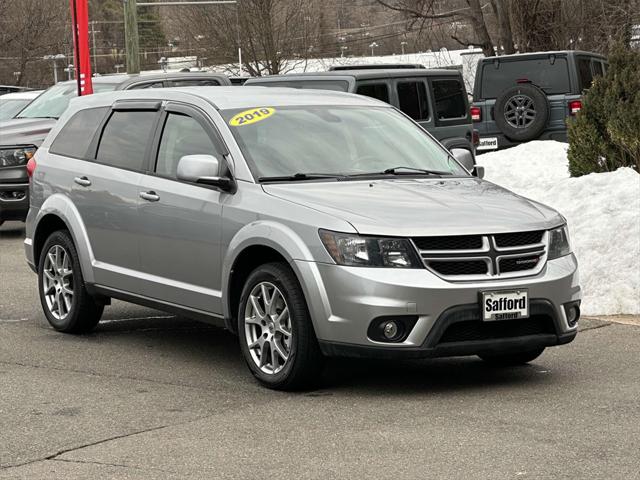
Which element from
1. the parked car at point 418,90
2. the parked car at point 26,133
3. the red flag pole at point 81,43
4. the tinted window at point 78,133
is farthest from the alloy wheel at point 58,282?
the red flag pole at point 81,43

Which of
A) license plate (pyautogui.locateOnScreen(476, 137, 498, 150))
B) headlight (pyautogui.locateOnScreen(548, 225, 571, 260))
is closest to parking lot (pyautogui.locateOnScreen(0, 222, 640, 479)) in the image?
headlight (pyautogui.locateOnScreen(548, 225, 571, 260))

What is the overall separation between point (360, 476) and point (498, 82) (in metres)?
15.4

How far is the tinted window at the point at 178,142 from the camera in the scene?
817 cm

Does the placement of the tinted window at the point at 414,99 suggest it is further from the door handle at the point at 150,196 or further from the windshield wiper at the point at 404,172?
the door handle at the point at 150,196

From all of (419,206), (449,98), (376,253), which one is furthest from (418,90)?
(376,253)

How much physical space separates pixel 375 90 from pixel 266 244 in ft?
25.6

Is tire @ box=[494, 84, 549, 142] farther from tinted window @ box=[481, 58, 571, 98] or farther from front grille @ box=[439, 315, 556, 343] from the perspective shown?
front grille @ box=[439, 315, 556, 343]

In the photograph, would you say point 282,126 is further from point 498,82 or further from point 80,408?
point 498,82

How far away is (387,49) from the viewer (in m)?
99.1

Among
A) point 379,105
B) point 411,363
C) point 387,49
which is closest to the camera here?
point 411,363

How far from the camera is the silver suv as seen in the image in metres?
6.91

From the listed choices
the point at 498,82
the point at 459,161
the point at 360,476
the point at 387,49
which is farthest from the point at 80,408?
the point at 387,49

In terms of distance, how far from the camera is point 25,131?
16203 millimetres

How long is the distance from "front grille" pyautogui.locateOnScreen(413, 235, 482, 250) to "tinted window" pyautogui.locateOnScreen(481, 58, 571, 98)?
1291cm
